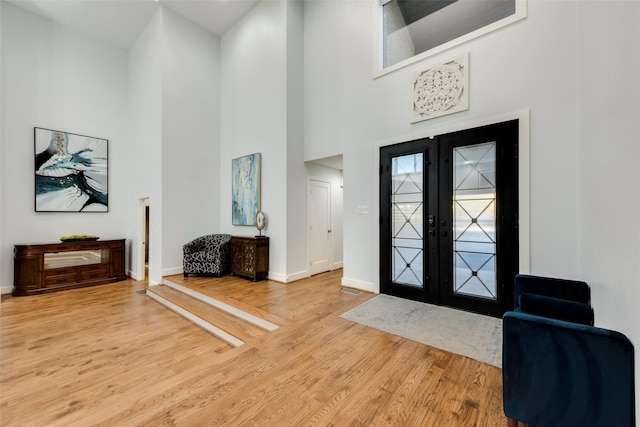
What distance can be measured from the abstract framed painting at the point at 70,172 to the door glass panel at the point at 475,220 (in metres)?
7.17

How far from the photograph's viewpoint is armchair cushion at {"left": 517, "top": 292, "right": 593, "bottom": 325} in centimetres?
168

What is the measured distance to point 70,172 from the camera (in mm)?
5543

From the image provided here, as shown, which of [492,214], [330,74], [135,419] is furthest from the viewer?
[330,74]

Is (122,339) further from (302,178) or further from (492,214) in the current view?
(492,214)

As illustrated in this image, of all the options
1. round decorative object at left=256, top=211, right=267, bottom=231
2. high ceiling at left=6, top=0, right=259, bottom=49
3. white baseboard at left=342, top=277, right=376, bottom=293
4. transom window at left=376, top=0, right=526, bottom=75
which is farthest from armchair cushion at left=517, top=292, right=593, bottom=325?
high ceiling at left=6, top=0, right=259, bottom=49

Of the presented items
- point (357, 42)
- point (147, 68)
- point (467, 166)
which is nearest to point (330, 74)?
point (357, 42)

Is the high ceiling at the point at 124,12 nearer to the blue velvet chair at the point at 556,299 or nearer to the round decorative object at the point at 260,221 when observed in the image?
the round decorative object at the point at 260,221

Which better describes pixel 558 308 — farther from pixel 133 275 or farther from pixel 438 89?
pixel 133 275

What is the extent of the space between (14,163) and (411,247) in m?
7.32

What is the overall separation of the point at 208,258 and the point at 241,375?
3.64 m

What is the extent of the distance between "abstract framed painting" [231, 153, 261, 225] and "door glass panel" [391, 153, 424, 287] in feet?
8.85

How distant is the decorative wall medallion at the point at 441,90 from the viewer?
3176mm

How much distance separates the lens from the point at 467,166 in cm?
318

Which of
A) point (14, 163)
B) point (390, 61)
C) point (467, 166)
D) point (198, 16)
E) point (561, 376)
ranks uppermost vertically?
point (198, 16)
